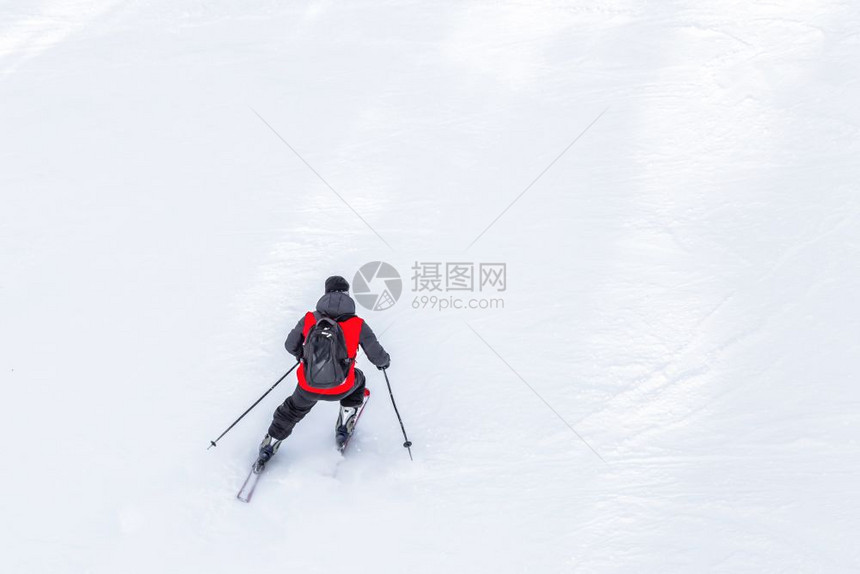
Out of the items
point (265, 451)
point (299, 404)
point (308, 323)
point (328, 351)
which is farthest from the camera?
point (265, 451)

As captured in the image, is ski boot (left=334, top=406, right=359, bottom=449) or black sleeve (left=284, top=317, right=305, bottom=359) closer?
black sleeve (left=284, top=317, right=305, bottom=359)

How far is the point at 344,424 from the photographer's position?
20.5 ft

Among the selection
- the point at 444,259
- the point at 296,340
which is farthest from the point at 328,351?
the point at 444,259

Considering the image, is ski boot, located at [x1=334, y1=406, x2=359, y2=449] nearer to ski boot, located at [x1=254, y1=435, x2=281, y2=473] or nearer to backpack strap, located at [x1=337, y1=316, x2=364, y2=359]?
ski boot, located at [x1=254, y1=435, x2=281, y2=473]

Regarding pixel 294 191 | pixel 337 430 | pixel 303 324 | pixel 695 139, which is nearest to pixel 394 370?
pixel 337 430

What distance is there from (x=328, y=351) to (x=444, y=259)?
287 cm

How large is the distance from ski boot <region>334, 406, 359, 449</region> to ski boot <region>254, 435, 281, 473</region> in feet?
1.80

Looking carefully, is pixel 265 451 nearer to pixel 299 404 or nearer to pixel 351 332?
pixel 299 404

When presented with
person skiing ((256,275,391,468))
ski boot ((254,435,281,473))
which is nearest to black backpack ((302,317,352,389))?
person skiing ((256,275,391,468))

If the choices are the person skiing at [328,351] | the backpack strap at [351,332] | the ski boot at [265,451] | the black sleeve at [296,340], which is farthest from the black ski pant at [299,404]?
the backpack strap at [351,332]

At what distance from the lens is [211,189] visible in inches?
344

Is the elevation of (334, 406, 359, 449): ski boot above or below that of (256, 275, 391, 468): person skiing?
below

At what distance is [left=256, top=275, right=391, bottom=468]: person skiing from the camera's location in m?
5.32

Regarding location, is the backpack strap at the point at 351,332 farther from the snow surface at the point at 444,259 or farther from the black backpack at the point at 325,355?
the snow surface at the point at 444,259
